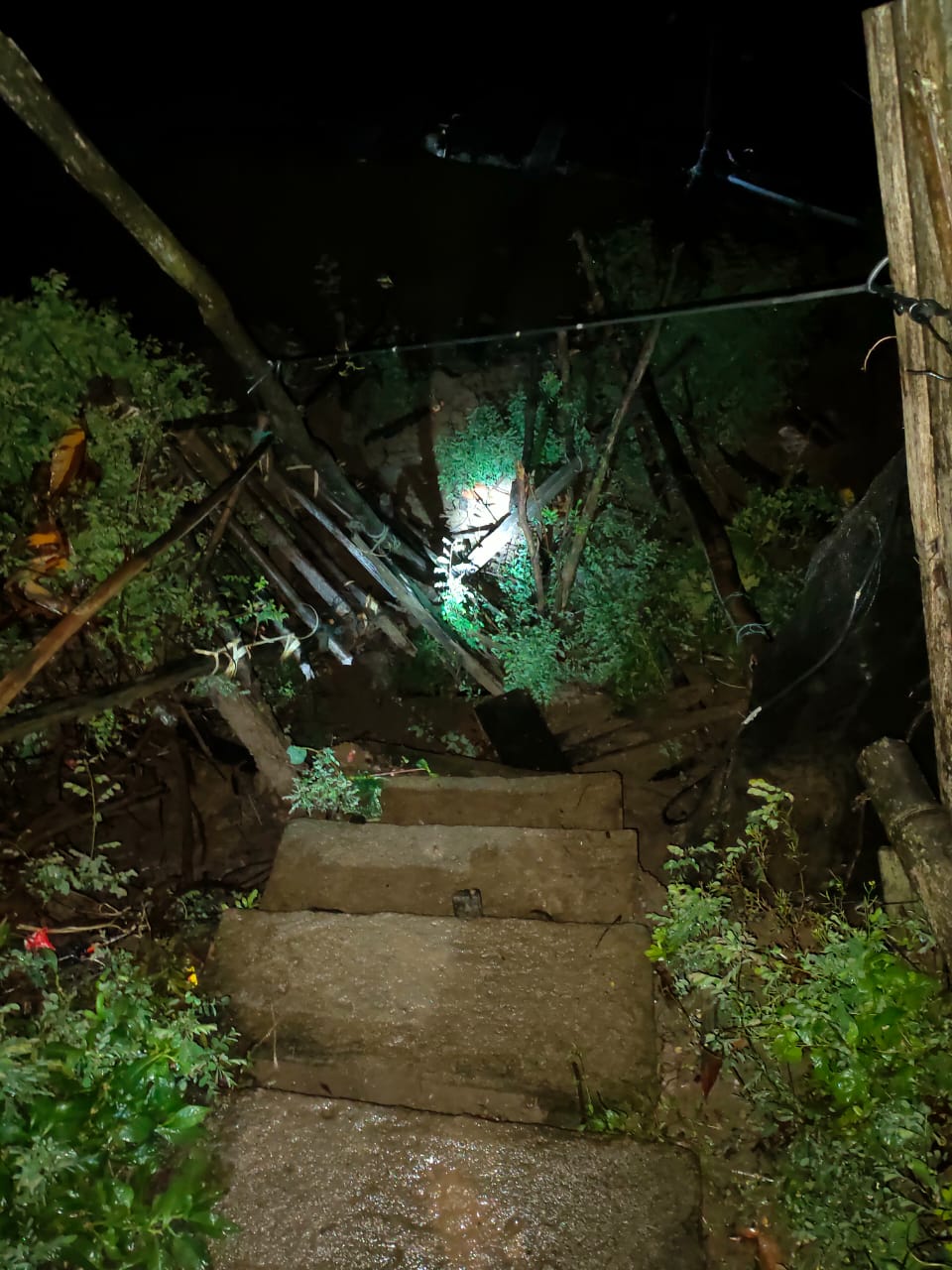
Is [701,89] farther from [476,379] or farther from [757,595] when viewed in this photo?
[757,595]

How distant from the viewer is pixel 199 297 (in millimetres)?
3283

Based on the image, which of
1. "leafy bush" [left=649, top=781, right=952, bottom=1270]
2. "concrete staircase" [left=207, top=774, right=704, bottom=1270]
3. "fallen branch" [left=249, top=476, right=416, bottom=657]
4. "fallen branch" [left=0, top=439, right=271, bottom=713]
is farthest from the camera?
"fallen branch" [left=249, top=476, right=416, bottom=657]

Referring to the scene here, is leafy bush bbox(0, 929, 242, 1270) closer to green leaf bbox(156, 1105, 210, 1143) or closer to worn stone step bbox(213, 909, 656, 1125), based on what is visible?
green leaf bbox(156, 1105, 210, 1143)

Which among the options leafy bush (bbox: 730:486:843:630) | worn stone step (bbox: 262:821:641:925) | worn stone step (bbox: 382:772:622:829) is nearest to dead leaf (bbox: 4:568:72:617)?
worn stone step (bbox: 262:821:641:925)

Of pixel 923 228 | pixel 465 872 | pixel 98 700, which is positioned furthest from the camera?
pixel 98 700

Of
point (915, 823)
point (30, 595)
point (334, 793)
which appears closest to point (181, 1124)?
point (334, 793)

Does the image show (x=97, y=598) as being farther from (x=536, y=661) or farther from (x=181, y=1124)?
(x=536, y=661)

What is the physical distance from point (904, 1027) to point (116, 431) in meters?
5.32

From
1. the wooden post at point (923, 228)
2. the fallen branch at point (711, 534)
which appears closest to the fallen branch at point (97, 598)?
the fallen branch at point (711, 534)

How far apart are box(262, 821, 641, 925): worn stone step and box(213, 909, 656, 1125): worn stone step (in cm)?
32

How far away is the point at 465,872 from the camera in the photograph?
365 cm

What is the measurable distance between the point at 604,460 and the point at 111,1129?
4201 millimetres

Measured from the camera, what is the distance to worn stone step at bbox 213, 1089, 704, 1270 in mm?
2197

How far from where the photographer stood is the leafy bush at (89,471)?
4871 millimetres
